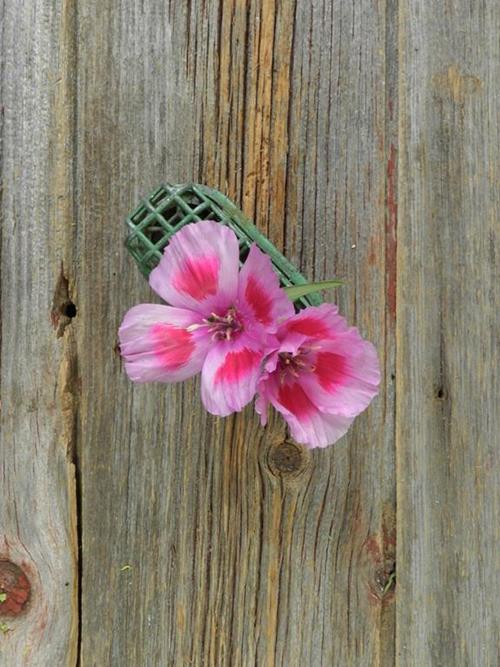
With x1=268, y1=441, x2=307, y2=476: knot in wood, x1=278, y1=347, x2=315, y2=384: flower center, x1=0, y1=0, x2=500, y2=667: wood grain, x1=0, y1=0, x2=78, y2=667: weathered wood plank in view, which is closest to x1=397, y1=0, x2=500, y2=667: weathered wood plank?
x1=0, y1=0, x2=500, y2=667: wood grain

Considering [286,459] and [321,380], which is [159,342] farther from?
[286,459]

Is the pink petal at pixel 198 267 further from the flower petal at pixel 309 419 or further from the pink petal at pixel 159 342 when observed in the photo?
the flower petal at pixel 309 419

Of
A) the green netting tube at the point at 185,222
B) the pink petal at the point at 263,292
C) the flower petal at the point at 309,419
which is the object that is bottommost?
the flower petal at the point at 309,419

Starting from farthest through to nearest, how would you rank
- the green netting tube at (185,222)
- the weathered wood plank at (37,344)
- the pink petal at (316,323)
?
the weathered wood plank at (37,344)
the green netting tube at (185,222)
the pink petal at (316,323)

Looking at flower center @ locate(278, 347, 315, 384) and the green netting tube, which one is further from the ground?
the green netting tube

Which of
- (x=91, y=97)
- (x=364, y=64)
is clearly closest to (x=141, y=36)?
(x=91, y=97)

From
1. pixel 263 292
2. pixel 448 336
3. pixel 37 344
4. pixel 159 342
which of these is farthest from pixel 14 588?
pixel 448 336

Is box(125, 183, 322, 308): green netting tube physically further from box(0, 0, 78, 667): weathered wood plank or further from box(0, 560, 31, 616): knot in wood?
box(0, 560, 31, 616): knot in wood

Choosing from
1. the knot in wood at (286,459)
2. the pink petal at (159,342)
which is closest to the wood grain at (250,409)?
the knot in wood at (286,459)
